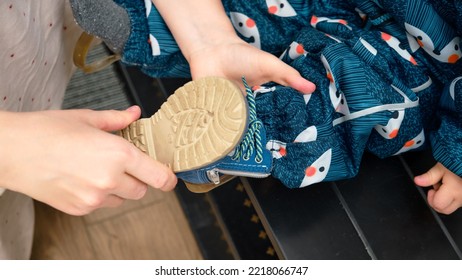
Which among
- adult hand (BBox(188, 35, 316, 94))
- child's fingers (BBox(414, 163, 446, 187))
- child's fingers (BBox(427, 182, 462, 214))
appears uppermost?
adult hand (BBox(188, 35, 316, 94))

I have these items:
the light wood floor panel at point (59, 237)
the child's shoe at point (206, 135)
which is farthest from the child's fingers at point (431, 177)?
the light wood floor panel at point (59, 237)

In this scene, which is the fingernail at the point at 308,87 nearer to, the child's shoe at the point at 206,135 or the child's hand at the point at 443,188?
the child's shoe at the point at 206,135

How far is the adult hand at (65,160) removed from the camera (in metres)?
0.57

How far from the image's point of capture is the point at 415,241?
0.79 metres

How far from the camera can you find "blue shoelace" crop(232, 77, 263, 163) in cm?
67

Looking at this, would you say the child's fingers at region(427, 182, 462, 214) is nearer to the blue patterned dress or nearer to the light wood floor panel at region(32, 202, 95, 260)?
the blue patterned dress

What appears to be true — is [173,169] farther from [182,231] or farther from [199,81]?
[182,231]

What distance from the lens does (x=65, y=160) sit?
572 millimetres

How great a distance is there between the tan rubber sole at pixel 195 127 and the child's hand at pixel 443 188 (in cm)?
31

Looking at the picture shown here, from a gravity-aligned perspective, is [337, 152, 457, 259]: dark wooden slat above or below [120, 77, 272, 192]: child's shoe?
below

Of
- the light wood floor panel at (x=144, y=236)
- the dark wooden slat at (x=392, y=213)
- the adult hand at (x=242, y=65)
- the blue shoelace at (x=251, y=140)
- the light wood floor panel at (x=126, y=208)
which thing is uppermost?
the adult hand at (x=242, y=65)

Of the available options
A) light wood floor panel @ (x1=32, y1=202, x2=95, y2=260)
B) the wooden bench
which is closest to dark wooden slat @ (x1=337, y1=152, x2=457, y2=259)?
the wooden bench

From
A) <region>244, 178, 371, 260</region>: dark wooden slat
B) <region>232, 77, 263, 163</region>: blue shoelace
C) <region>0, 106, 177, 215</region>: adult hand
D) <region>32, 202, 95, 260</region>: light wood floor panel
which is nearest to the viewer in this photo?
<region>0, 106, 177, 215</region>: adult hand

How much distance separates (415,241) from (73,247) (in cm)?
67
